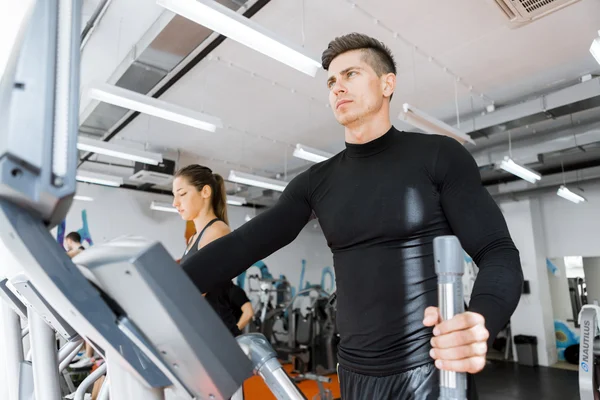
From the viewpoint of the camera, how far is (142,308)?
0.43m

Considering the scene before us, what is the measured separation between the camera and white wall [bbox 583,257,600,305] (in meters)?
7.63

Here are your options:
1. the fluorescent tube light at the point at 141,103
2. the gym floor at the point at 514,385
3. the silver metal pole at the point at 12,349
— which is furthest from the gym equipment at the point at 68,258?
the gym floor at the point at 514,385

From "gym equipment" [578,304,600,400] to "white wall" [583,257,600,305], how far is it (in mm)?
5916

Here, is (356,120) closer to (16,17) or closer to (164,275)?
(164,275)

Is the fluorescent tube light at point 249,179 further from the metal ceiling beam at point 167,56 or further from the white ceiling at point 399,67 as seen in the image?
the metal ceiling beam at point 167,56

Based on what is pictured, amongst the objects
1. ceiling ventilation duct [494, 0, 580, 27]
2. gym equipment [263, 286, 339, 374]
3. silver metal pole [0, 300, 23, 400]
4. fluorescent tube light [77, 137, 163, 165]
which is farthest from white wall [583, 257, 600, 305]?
silver metal pole [0, 300, 23, 400]

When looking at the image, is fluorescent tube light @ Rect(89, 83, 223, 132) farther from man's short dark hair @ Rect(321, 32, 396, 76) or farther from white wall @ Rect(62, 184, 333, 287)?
white wall @ Rect(62, 184, 333, 287)

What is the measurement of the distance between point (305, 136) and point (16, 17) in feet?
16.1

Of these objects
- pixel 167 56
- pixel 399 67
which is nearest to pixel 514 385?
pixel 399 67

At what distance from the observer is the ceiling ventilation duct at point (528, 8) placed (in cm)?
285

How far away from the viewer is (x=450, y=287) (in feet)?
1.60

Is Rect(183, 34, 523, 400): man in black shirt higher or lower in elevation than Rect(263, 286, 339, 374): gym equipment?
higher

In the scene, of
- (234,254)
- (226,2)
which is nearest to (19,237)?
(234,254)

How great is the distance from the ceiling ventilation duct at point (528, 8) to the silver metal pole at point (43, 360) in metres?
3.18
